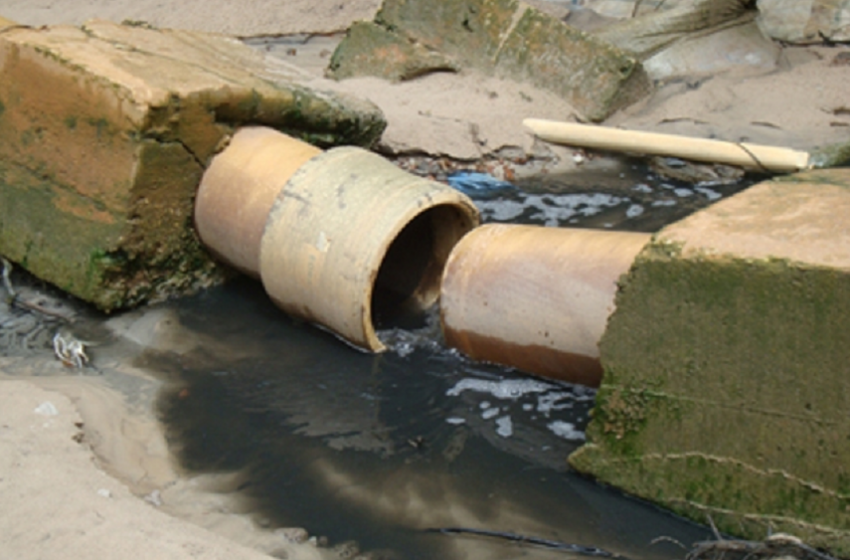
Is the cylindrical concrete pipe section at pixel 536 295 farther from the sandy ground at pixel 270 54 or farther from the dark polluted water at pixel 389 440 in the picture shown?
the sandy ground at pixel 270 54

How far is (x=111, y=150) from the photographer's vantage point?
→ 4.95 m

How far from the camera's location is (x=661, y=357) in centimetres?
350

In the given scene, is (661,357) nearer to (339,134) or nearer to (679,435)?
(679,435)

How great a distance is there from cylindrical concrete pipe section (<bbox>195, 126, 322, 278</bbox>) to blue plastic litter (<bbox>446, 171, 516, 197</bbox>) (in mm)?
1807

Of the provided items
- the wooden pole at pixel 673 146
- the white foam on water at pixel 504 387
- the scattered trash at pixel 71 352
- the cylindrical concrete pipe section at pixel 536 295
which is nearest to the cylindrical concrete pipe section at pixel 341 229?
the cylindrical concrete pipe section at pixel 536 295

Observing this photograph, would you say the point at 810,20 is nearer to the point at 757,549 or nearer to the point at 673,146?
the point at 673,146

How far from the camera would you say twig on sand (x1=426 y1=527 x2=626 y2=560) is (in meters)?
3.36

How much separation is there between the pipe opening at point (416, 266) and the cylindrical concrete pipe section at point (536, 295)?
0.50 metres

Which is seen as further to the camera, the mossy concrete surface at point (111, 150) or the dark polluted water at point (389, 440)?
the mossy concrete surface at point (111, 150)

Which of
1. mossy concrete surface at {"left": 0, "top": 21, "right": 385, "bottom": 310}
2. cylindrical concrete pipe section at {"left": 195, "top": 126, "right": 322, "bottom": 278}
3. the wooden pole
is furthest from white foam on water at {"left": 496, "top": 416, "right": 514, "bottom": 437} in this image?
the wooden pole

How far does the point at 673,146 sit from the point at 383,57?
2630 mm

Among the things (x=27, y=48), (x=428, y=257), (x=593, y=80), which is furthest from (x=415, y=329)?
(x=593, y=80)

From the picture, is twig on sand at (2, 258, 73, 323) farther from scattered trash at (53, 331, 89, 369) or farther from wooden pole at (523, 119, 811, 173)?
wooden pole at (523, 119, 811, 173)

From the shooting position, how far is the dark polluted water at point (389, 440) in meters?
3.50
